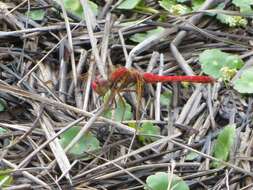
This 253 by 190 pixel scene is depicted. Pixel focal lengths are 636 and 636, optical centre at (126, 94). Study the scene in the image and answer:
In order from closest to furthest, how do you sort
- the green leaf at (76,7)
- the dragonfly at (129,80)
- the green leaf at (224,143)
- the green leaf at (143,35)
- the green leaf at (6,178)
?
the green leaf at (6,178), the green leaf at (224,143), the dragonfly at (129,80), the green leaf at (143,35), the green leaf at (76,7)

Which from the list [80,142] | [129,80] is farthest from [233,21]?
[80,142]

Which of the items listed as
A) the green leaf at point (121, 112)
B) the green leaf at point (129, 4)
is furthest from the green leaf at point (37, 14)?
the green leaf at point (121, 112)

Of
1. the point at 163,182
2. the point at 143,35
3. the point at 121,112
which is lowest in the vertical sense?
the point at 163,182

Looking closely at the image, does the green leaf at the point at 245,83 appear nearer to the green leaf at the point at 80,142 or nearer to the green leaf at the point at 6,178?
the green leaf at the point at 80,142

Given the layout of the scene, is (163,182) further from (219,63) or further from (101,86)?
(219,63)

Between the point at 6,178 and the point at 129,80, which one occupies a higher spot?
the point at 129,80

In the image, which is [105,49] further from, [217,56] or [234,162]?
[234,162]

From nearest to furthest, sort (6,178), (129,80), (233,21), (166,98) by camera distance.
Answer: (6,178)
(129,80)
(166,98)
(233,21)

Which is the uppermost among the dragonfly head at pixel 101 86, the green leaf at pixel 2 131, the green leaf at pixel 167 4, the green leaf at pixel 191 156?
the green leaf at pixel 167 4
